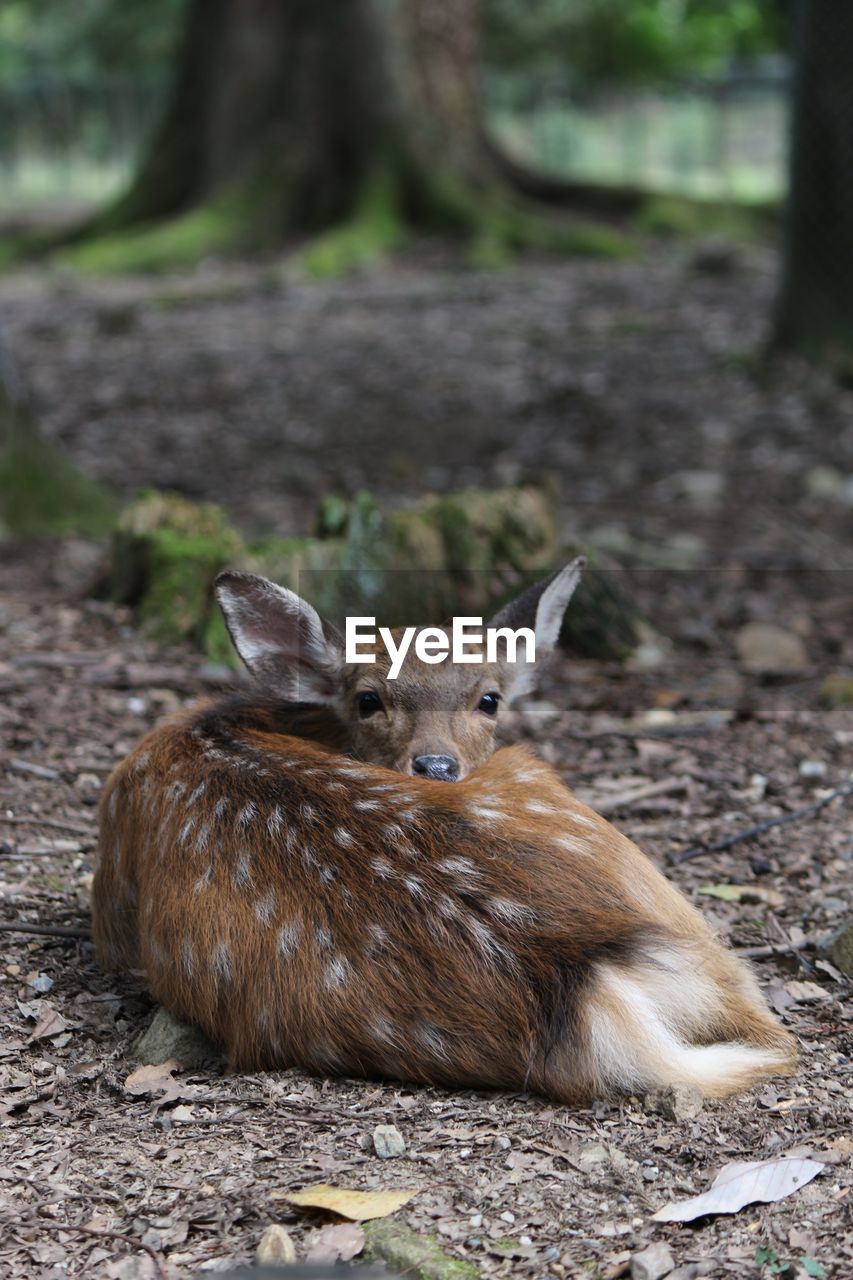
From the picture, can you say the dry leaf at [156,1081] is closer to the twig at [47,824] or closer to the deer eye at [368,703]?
the deer eye at [368,703]

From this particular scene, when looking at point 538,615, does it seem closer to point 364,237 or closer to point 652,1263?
point 652,1263

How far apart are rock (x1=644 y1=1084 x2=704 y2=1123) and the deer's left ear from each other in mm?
1639

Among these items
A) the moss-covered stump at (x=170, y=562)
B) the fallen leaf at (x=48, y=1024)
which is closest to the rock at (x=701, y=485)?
the moss-covered stump at (x=170, y=562)

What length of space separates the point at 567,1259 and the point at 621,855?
94cm

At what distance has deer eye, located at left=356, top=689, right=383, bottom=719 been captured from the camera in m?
4.19

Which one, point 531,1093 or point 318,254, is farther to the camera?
point 318,254

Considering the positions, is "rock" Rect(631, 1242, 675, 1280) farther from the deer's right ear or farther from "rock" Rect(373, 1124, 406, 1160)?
the deer's right ear

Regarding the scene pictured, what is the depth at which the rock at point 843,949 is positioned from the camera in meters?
3.86

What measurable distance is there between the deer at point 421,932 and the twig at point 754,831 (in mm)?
910

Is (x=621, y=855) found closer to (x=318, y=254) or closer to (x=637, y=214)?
(x=318, y=254)

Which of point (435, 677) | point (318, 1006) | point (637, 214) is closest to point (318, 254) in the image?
point (637, 214)

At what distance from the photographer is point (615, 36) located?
30750mm

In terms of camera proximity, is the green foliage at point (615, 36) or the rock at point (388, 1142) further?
the green foliage at point (615, 36)

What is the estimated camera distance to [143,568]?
20.8 feet
